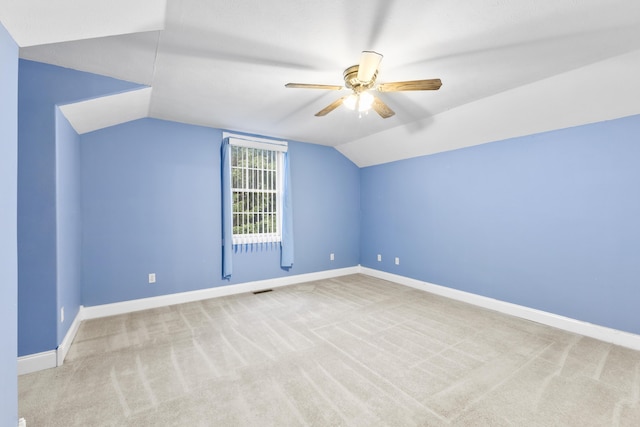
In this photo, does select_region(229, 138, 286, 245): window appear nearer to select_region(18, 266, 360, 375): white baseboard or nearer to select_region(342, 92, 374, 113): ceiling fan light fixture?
select_region(18, 266, 360, 375): white baseboard

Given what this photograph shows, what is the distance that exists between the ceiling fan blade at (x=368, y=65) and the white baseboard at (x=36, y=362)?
3266 millimetres

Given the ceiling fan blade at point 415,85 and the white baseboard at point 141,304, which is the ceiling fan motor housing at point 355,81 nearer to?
the ceiling fan blade at point 415,85

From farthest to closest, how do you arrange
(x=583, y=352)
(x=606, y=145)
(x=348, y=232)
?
(x=348, y=232), (x=606, y=145), (x=583, y=352)

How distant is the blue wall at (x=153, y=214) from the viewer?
10.3ft

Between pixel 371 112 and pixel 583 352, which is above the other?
pixel 371 112

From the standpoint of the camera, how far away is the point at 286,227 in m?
4.46

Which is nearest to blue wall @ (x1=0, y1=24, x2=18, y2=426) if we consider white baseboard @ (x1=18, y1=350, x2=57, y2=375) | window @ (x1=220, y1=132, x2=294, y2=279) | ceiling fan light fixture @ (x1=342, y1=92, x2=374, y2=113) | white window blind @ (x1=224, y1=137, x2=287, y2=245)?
white baseboard @ (x1=18, y1=350, x2=57, y2=375)

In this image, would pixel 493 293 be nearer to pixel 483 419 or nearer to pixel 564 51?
pixel 483 419

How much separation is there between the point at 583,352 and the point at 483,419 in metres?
1.56

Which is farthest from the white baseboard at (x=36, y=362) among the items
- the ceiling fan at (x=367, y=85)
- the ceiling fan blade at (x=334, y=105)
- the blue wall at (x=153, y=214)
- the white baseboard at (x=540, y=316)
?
the white baseboard at (x=540, y=316)

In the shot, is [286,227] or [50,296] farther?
[286,227]

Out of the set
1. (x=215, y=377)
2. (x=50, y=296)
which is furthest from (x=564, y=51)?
(x=50, y=296)

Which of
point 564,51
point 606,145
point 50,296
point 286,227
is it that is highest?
point 564,51

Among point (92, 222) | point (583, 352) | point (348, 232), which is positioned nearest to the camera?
point (583, 352)
